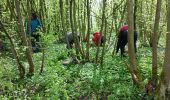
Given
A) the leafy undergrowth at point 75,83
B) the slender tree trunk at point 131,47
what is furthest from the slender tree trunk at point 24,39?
the slender tree trunk at point 131,47

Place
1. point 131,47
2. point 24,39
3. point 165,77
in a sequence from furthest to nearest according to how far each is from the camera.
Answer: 1. point 24,39
2. point 131,47
3. point 165,77

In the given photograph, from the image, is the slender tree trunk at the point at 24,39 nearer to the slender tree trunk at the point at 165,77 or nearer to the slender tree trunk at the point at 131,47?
the slender tree trunk at the point at 131,47

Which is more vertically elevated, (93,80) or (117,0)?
(117,0)

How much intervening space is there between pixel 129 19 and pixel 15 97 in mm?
3080

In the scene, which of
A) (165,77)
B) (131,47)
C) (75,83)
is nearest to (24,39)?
(75,83)

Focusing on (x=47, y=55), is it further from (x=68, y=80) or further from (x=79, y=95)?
(x=79, y=95)

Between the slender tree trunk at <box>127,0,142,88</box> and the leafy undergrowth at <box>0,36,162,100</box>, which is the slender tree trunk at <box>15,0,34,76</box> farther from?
the slender tree trunk at <box>127,0,142,88</box>

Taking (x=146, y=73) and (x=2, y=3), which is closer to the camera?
(x=146, y=73)

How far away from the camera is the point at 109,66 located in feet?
35.8

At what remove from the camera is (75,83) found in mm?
9273

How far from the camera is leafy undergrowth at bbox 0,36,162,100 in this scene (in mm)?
7834

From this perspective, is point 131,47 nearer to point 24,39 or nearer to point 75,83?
point 75,83

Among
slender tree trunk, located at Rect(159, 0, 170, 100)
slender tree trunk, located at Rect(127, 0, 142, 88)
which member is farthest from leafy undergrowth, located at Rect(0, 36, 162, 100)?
slender tree trunk, located at Rect(159, 0, 170, 100)

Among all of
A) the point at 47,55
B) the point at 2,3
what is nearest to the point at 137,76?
the point at 47,55
